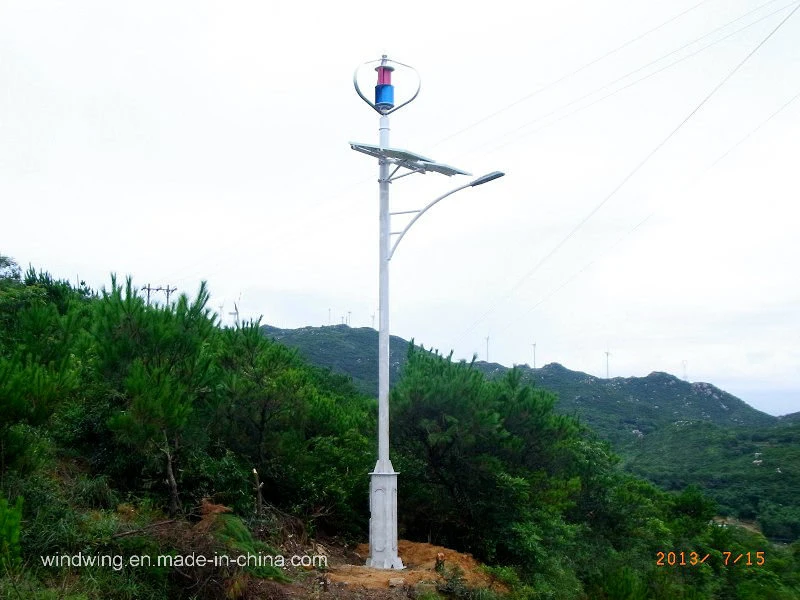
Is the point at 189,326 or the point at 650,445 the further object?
the point at 650,445

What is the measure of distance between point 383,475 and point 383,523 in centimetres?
74

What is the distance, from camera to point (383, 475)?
1285 centimetres

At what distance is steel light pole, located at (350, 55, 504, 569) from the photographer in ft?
41.8

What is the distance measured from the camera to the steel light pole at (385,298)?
501 inches

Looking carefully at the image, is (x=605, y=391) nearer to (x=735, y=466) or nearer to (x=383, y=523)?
(x=735, y=466)

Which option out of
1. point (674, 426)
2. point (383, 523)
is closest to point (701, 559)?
point (383, 523)

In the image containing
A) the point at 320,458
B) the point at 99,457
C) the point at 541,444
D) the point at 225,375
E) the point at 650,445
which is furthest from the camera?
the point at 650,445

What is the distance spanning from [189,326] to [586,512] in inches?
578

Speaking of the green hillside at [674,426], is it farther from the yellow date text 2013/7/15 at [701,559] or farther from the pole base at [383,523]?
the pole base at [383,523]

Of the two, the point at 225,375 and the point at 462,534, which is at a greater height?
the point at 225,375

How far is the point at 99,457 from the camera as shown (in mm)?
12391

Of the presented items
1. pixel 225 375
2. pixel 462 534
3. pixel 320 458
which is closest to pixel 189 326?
pixel 225 375

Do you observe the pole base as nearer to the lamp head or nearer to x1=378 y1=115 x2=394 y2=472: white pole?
x1=378 y1=115 x2=394 y2=472: white pole

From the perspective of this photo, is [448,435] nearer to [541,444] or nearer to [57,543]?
[541,444]
